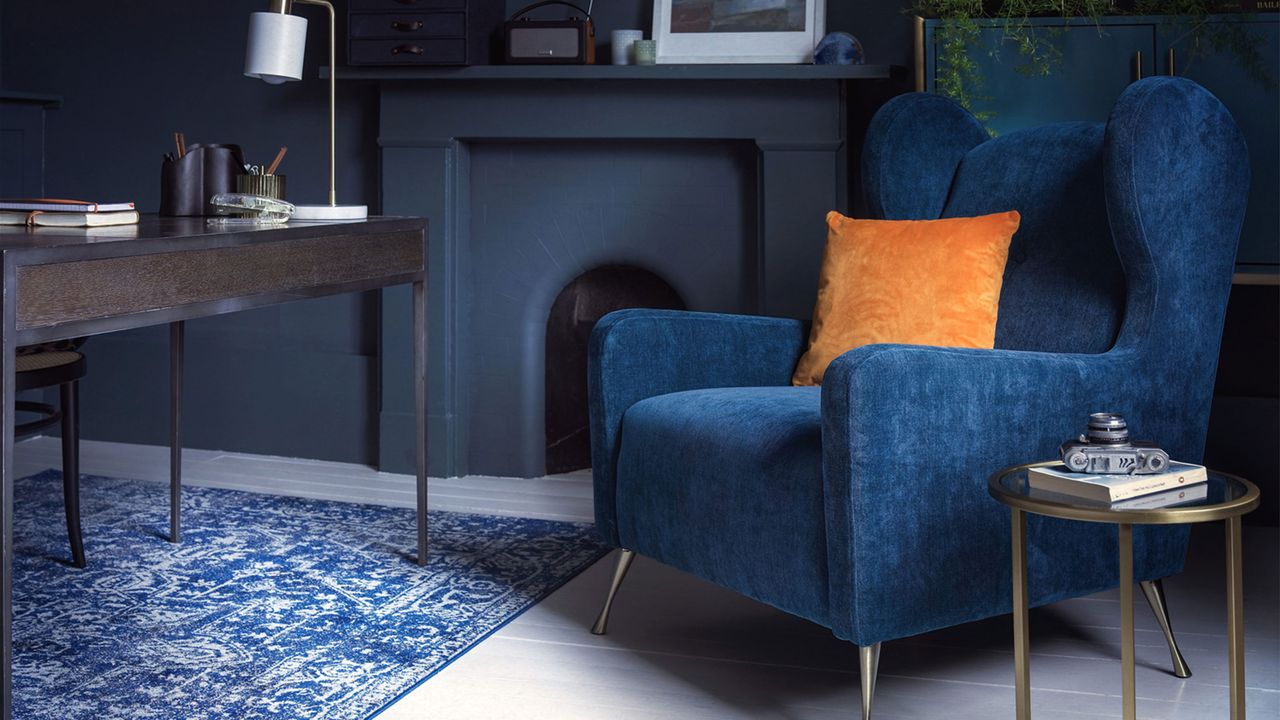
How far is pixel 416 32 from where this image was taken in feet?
12.2

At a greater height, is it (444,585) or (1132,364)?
(1132,364)

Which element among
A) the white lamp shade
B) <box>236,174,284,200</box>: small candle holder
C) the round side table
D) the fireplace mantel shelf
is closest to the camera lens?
the round side table

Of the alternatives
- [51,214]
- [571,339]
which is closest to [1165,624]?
[51,214]

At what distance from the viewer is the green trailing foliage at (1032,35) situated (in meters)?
3.01

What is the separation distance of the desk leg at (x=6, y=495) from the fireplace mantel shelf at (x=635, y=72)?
7.52 ft

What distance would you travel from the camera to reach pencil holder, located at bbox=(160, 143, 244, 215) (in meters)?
2.67

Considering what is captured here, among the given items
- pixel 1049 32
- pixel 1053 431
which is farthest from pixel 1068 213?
pixel 1049 32

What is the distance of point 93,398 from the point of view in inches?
176

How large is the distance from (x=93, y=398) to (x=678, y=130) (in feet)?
7.56

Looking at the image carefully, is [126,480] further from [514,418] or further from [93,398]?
[514,418]

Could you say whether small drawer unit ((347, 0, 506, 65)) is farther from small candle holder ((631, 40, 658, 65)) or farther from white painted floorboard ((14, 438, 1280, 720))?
white painted floorboard ((14, 438, 1280, 720))

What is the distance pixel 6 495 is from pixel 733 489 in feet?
3.63

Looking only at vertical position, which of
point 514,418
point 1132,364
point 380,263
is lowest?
point 514,418

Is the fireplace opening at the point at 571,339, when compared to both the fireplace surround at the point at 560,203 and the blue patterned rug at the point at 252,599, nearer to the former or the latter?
the fireplace surround at the point at 560,203
